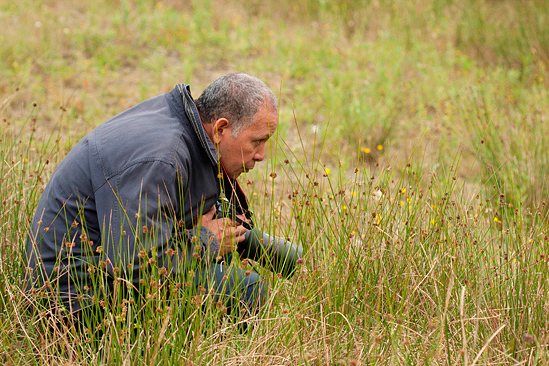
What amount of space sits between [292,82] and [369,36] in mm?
1833

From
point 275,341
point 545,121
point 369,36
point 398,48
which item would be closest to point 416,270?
point 275,341

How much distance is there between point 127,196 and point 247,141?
0.62m

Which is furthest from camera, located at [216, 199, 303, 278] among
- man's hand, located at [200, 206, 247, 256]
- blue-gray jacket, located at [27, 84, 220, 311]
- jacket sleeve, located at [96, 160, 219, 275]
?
jacket sleeve, located at [96, 160, 219, 275]

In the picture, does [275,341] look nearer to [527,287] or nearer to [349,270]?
[349,270]

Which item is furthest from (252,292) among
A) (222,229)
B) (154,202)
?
(154,202)

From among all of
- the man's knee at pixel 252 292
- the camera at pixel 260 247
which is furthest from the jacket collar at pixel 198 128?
the man's knee at pixel 252 292

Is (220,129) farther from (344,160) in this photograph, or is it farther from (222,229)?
(344,160)

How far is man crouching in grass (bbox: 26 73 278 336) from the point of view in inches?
88.9

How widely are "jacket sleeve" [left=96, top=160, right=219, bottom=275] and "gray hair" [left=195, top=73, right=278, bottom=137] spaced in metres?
0.41

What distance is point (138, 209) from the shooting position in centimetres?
227

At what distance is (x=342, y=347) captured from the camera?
2299 millimetres

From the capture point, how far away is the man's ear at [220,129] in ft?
8.61

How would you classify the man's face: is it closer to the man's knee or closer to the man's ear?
the man's ear

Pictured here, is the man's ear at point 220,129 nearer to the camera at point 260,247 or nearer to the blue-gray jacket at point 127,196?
the blue-gray jacket at point 127,196
